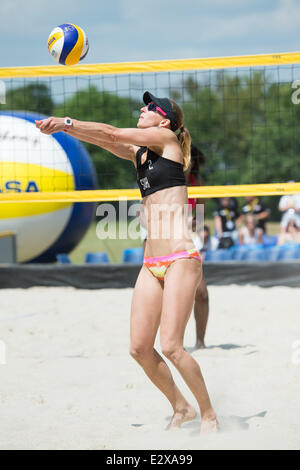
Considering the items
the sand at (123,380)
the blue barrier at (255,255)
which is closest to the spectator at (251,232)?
the blue barrier at (255,255)

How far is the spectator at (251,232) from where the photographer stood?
11.1 metres

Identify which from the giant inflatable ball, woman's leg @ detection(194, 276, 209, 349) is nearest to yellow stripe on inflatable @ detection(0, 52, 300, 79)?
woman's leg @ detection(194, 276, 209, 349)

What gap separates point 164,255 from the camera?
2975 millimetres

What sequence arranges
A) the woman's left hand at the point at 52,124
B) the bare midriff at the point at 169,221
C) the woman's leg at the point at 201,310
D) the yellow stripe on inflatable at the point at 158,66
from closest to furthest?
1. the woman's left hand at the point at 52,124
2. the bare midriff at the point at 169,221
3. the woman's leg at the point at 201,310
4. the yellow stripe on inflatable at the point at 158,66

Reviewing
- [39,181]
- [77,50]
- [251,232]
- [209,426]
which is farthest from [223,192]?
[251,232]

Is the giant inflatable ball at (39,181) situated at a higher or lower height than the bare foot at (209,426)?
higher

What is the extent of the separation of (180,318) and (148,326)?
0.64 feet

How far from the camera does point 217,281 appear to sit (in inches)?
302

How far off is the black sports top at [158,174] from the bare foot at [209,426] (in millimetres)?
1131

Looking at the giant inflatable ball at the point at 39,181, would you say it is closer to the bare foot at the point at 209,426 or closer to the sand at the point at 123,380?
the sand at the point at 123,380

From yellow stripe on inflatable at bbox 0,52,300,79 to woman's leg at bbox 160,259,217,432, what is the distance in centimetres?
249

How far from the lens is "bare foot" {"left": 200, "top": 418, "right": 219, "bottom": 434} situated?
293cm

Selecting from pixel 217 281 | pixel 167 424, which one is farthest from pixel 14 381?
pixel 217 281

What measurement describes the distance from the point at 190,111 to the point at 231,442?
28.2 meters
